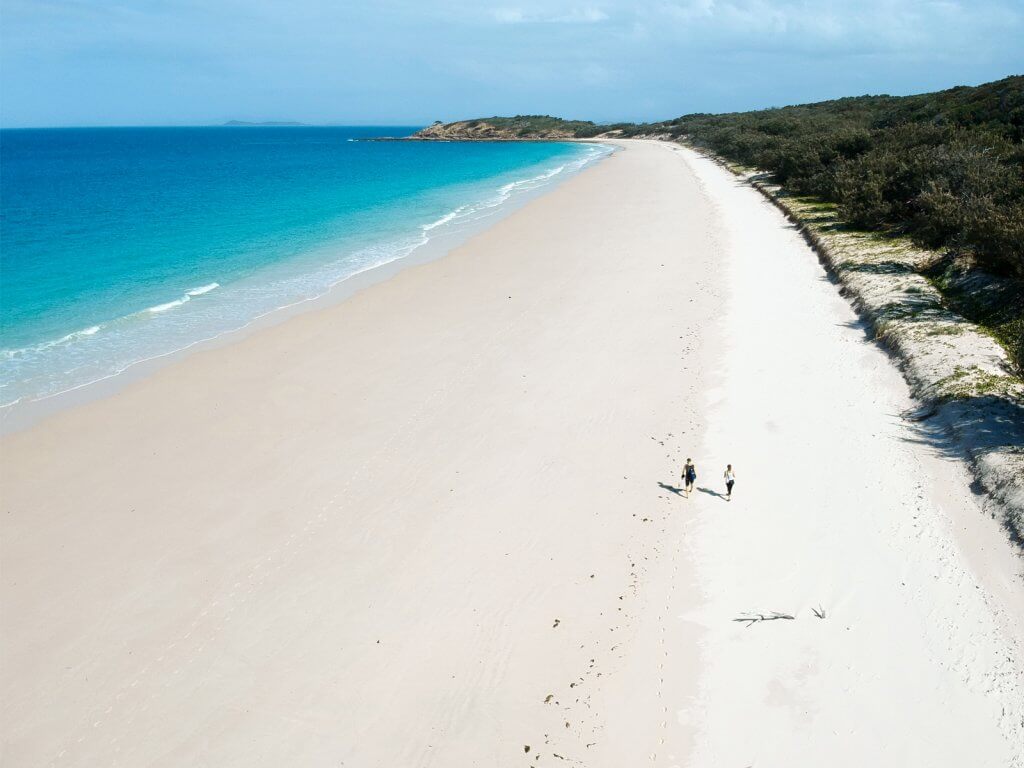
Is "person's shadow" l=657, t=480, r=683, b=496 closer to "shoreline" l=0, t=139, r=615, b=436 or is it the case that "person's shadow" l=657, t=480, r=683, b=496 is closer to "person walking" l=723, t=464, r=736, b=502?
"person walking" l=723, t=464, r=736, b=502

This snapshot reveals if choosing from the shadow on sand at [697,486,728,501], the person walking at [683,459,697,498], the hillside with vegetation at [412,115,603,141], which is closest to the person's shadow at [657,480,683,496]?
the person walking at [683,459,697,498]

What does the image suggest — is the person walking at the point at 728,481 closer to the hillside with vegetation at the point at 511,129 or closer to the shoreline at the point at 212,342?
the shoreline at the point at 212,342

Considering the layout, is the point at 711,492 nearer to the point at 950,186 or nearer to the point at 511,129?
the point at 950,186

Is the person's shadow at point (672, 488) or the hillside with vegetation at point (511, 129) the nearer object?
the person's shadow at point (672, 488)

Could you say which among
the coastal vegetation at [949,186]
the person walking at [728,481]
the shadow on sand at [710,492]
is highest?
the coastal vegetation at [949,186]

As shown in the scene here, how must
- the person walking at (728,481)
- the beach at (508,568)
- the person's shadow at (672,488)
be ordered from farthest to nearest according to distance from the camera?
1. the person's shadow at (672,488)
2. the person walking at (728,481)
3. the beach at (508,568)

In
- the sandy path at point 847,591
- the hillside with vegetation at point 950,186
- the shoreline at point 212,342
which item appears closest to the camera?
the sandy path at point 847,591

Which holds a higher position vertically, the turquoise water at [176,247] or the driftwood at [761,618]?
the turquoise water at [176,247]

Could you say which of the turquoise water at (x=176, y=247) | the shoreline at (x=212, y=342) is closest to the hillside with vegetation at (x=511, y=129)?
the turquoise water at (x=176, y=247)

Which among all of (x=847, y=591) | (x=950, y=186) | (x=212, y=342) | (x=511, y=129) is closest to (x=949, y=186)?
(x=950, y=186)
